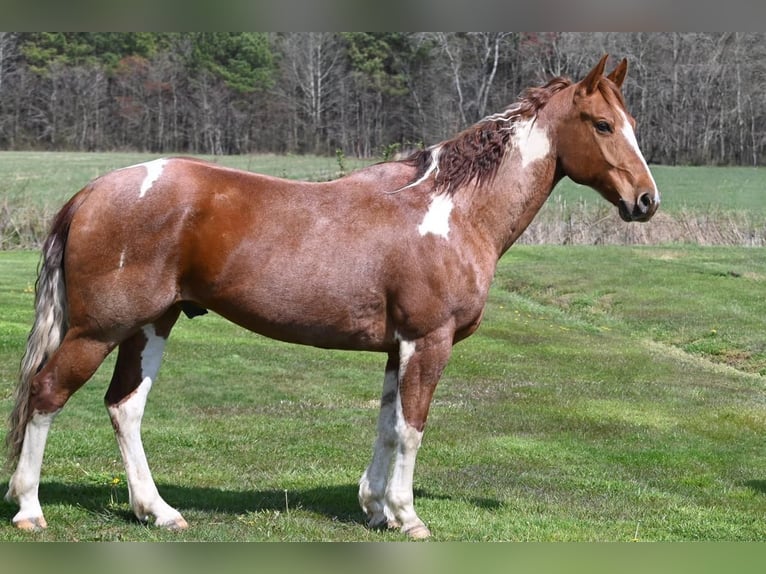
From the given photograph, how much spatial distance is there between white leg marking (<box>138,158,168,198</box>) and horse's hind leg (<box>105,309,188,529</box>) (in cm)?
77

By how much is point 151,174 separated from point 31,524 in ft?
6.55

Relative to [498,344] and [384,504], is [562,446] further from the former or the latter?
[498,344]

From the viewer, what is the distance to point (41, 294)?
5320 mm

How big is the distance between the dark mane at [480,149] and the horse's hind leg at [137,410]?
5.73ft

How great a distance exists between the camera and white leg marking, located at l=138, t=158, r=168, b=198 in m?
5.14

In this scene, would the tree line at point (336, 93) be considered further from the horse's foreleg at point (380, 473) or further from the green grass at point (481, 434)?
the horse's foreleg at point (380, 473)

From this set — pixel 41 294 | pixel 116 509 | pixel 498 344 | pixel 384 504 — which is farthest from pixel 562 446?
pixel 498 344

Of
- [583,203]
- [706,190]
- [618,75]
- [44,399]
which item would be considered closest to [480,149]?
[618,75]

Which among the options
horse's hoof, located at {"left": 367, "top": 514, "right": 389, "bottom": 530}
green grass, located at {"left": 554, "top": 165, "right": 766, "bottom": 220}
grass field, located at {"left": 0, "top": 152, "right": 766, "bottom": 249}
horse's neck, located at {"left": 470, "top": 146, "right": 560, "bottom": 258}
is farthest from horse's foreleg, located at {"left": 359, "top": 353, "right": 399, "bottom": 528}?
green grass, located at {"left": 554, "top": 165, "right": 766, "bottom": 220}

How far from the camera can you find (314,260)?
5242mm

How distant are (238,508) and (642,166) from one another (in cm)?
315

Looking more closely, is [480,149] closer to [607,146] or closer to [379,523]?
[607,146]

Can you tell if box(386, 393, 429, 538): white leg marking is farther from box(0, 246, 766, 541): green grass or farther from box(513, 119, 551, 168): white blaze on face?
box(513, 119, 551, 168): white blaze on face

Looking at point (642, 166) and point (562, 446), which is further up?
point (642, 166)
